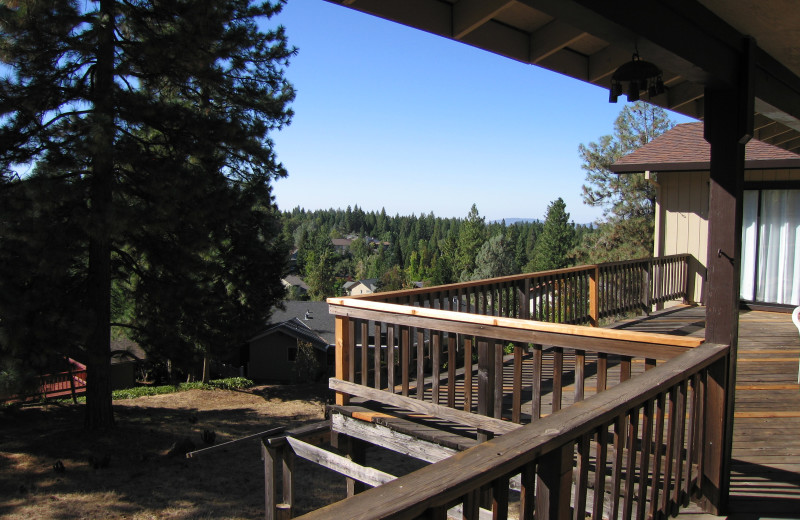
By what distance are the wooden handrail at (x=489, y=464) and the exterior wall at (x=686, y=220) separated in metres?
9.55

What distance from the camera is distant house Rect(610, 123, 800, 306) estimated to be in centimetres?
918

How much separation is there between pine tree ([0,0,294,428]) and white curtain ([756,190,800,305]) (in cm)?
1172

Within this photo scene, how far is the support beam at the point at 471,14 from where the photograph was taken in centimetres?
294

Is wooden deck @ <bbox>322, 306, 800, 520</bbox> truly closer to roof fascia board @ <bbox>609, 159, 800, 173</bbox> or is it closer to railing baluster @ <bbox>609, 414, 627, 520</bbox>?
railing baluster @ <bbox>609, 414, 627, 520</bbox>

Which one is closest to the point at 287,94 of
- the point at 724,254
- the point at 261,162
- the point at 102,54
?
the point at 261,162

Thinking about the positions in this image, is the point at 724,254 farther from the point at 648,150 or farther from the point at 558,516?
the point at 648,150

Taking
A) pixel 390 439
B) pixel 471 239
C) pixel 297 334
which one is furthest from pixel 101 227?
pixel 471 239

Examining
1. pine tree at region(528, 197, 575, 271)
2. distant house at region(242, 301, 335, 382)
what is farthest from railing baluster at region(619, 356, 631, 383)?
pine tree at region(528, 197, 575, 271)

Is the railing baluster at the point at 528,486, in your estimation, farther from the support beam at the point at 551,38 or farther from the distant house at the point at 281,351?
the distant house at the point at 281,351

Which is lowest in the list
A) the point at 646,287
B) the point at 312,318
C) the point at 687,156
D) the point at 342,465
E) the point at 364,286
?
the point at 364,286

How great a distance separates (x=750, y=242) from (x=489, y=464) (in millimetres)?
10033

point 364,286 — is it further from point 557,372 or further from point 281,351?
point 557,372

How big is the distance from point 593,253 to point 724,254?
112ft

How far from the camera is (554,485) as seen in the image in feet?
5.63
